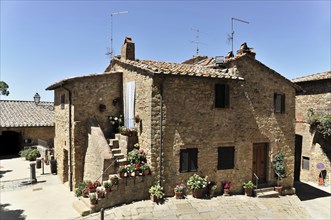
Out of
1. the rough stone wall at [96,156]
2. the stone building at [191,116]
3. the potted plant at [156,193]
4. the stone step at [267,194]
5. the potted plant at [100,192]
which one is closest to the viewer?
the potted plant at [100,192]

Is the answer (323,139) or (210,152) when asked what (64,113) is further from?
(323,139)

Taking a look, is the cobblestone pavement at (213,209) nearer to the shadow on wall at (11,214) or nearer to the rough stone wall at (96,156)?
the rough stone wall at (96,156)

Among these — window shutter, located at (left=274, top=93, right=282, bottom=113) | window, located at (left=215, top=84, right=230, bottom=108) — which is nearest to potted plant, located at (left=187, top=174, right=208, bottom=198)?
window, located at (left=215, top=84, right=230, bottom=108)

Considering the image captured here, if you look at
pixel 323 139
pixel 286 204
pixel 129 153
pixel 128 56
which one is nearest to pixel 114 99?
pixel 128 56

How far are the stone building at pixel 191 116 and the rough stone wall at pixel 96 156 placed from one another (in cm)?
5

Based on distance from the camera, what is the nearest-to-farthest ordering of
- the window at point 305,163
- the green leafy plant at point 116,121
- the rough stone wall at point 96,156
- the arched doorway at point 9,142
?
the rough stone wall at point 96,156
the green leafy plant at point 116,121
the window at point 305,163
the arched doorway at point 9,142

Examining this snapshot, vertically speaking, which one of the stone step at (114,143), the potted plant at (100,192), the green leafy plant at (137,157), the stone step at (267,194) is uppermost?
the stone step at (114,143)

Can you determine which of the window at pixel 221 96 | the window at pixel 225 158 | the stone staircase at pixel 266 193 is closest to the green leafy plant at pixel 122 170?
the window at pixel 225 158

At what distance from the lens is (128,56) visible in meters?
14.8

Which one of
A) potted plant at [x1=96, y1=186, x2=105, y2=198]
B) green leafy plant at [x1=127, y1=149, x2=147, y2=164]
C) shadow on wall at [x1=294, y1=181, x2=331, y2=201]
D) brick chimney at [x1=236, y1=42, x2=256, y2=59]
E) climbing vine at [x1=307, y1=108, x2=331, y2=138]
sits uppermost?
brick chimney at [x1=236, y1=42, x2=256, y2=59]

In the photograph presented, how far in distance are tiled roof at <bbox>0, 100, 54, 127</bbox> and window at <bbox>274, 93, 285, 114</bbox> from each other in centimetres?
2144

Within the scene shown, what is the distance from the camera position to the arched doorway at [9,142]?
25375 millimetres

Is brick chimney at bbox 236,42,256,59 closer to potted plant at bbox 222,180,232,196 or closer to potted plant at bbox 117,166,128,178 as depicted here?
potted plant at bbox 222,180,232,196

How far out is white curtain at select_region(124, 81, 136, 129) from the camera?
1292 centimetres
